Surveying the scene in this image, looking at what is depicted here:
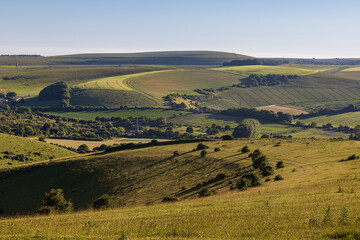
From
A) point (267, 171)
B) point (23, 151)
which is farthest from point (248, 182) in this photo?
point (23, 151)

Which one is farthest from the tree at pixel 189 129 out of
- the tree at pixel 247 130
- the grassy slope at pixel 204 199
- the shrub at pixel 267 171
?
the shrub at pixel 267 171

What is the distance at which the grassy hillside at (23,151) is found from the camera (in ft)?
352

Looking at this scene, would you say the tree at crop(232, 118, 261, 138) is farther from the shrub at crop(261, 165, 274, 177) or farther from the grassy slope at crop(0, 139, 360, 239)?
the shrub at crop(261, 165, 274, 177)

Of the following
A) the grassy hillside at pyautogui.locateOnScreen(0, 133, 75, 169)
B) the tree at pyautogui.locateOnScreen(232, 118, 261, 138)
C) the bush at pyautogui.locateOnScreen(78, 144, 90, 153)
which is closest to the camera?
the grassy hillside at pyautogui.locateOnScreen(0, 133, 75, 169)

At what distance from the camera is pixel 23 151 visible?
378 feet

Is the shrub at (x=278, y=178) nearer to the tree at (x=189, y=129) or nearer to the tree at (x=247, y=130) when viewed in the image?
the tree at (x=247, y=130)

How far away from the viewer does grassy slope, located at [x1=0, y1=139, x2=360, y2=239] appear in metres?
22.5

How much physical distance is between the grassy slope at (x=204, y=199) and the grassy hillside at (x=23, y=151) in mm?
27468

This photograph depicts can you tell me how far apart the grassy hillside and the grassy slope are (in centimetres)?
2747

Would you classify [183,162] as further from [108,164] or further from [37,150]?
[37,150]

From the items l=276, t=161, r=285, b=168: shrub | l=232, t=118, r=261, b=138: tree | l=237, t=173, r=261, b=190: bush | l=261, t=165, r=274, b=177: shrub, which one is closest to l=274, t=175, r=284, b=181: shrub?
l=237, t=173, r=261, b=190: bush

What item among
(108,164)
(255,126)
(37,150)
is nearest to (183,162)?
(108,164)

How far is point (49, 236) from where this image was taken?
2114cm

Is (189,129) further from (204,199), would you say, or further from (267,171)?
(204,199)
